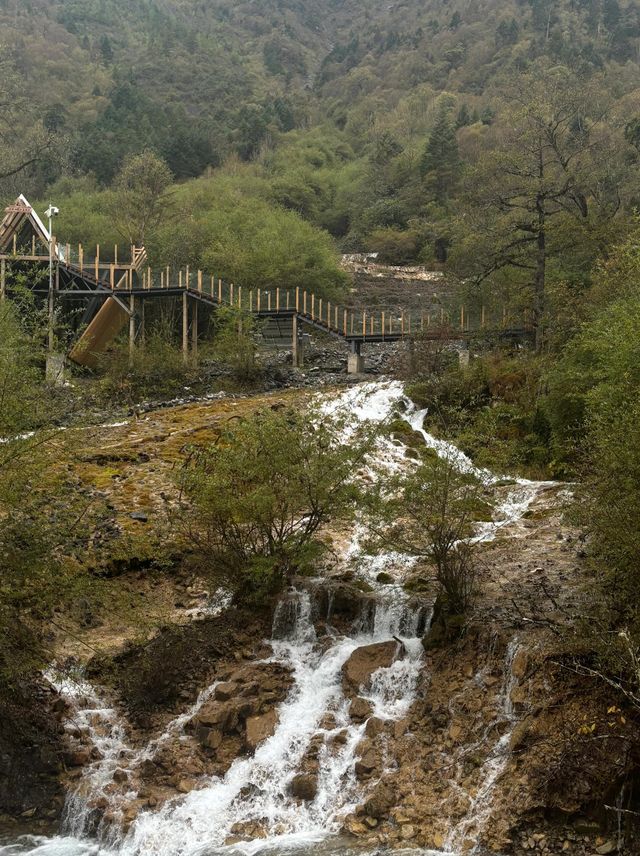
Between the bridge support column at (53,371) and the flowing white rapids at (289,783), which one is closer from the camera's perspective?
the flowing white rapids at (289,783)

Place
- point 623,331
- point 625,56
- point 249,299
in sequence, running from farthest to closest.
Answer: point 625,56, point 249,299, point 623,331

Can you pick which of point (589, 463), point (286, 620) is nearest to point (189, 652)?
point (286, 620)

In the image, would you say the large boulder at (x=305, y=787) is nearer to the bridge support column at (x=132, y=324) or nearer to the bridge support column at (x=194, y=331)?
the bridge support column at (x=194, y=331)

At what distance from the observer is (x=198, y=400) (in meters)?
30.3

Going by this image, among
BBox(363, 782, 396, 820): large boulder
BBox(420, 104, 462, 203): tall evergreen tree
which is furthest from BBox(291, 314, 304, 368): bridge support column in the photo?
BBox(420, 104, 462, 203): tall evergreen tree

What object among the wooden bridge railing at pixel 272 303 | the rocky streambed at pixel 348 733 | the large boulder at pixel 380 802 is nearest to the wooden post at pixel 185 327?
the wooden bridge railing at pixel 272 303

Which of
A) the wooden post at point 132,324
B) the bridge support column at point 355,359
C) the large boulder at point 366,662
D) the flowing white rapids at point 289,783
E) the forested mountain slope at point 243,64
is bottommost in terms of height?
the flowing white rapids at point 289,783

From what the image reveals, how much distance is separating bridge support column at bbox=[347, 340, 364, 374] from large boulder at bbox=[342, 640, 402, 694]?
22.0 m

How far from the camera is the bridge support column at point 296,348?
36406 millimetres

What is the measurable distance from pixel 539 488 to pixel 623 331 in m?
5.03

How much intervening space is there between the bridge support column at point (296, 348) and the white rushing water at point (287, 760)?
806 inches

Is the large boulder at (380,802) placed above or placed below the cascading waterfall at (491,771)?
below

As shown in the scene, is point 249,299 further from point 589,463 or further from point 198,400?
point 589,463

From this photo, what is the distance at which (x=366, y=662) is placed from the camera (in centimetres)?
1455
